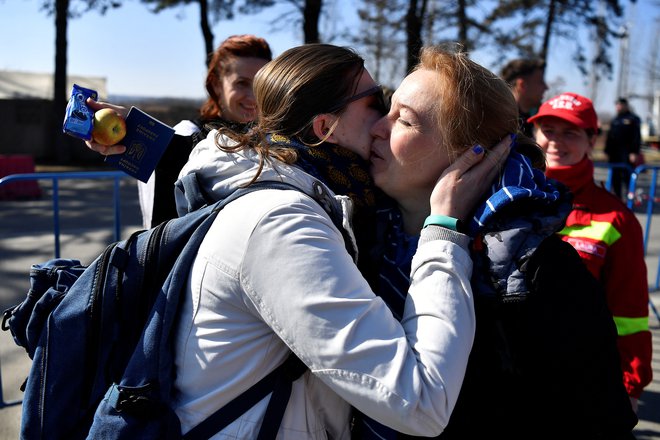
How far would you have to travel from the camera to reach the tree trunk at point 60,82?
17562 millimetres

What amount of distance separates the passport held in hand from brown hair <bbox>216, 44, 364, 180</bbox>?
59 cm

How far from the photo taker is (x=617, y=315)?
2555 millimetres

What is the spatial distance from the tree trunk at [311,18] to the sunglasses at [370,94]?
41.1ft

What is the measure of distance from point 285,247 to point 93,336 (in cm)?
52

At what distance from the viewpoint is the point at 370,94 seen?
5.10ft

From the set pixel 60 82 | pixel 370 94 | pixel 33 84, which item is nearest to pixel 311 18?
pixel 60 82

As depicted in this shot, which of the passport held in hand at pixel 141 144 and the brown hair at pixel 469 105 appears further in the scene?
the passport held in hand at pixel 141 144

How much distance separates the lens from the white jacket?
3.78 feet

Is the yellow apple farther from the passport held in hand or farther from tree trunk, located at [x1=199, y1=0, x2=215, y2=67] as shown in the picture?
tree trunk, located at [x1=199, y1=0, x2=215, y2=67]

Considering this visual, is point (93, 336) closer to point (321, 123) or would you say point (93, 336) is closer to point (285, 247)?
point (285, 247)

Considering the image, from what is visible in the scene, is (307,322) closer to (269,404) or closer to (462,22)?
(269,404)

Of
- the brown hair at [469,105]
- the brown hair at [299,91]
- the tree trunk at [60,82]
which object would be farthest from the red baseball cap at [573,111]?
the tree trunk at [60,82]

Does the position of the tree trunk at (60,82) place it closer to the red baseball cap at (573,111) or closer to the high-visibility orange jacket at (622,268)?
the red baseball cap at (573,111)

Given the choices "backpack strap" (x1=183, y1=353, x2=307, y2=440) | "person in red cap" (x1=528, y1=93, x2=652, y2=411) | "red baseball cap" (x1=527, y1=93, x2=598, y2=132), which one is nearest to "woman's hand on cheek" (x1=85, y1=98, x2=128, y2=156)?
"backpack strap" (x1=183, y1=353, x2=307, y2=440)
